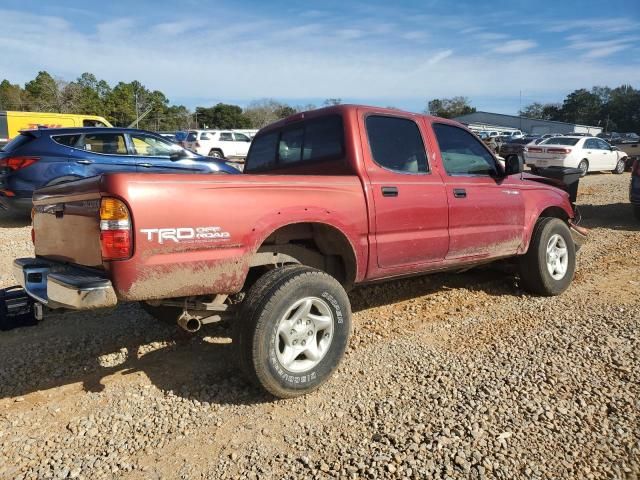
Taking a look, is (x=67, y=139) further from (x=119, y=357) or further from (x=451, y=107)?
(x=451, y=107)

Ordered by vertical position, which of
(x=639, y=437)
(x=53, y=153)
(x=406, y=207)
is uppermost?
(x=53, y=153)

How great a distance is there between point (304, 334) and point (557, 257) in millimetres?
3299

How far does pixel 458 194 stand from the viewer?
13.7 feet

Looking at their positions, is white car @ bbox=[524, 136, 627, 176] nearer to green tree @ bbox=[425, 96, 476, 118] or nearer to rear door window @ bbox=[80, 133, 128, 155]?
rear door window @ bbox=[80, 133, 128, 155]

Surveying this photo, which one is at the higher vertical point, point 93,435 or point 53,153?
point 53,153

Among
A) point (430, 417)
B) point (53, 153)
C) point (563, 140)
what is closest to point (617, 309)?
point (430, 417)

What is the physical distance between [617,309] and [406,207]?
2.43 meters

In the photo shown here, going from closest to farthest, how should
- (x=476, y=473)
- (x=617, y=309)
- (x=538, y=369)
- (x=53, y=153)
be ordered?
(x=476, y=473) < (x=538, y=369) < (x=617, y=309) < (x=53, y=153)

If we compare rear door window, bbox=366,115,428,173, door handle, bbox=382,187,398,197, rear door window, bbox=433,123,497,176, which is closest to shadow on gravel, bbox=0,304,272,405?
door handle, bbox=382,187,398,197

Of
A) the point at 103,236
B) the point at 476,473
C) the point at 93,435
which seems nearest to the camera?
the point at 476,473

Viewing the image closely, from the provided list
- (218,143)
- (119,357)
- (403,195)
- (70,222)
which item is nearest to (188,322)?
(70,222)

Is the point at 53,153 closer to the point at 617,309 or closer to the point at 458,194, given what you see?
Result: the point at 458,194

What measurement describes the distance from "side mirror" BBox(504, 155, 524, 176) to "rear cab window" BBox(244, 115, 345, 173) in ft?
5.87

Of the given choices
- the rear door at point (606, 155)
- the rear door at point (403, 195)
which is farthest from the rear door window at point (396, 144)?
the rear door at point (606, 155)
